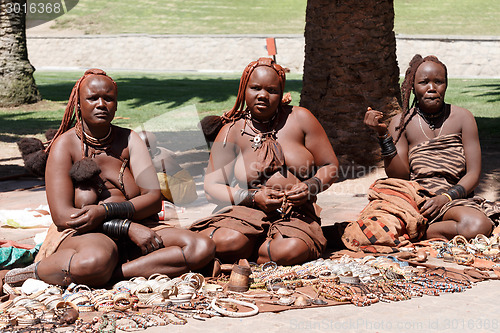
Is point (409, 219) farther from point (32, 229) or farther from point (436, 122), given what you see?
point (32, 229)

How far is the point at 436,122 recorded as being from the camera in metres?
5.92

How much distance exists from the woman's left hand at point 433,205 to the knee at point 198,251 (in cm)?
196

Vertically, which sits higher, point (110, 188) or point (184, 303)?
point (110, 188)

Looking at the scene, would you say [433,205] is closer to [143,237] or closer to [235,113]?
[235,113]

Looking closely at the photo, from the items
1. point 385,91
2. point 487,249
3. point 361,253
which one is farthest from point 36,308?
point 385,91

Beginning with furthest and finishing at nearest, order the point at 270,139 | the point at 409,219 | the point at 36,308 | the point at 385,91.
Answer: the point at 385,91 → the point at 409,219 → the point at 270,139 → the point at 36,308

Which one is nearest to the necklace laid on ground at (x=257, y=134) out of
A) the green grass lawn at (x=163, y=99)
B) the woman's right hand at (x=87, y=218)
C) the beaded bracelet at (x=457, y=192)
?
the woman's right hand at (x=87, y=218)

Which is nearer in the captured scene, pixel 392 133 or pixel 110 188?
pixel 110 188

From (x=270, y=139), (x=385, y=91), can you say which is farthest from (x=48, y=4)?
(x=270, y=139)

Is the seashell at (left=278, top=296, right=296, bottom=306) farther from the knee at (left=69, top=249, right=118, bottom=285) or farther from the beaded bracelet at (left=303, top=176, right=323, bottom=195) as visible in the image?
the knee at (left=69, top=249, right=118, bottom=285)

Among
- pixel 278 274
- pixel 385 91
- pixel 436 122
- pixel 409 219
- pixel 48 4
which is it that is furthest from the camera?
pixel 48 4

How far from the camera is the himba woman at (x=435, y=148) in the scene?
18.5 ft

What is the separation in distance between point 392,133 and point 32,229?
11.3 ft

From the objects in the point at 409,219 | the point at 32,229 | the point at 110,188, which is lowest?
the point at 32,229
